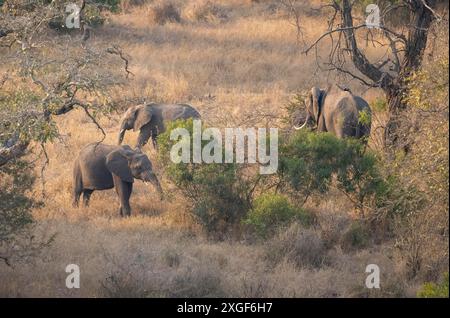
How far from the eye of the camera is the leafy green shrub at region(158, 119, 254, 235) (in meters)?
10.2

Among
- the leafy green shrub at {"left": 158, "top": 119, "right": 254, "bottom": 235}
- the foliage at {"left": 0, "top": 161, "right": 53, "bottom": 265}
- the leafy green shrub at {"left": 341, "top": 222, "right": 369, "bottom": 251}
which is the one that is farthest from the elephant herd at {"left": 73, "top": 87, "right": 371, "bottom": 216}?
the foliage at {"left": 0, "top": 161, "right": 53, "bottom": 265}

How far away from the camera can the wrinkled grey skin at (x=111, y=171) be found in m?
11.2

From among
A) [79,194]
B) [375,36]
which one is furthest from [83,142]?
[375,36]

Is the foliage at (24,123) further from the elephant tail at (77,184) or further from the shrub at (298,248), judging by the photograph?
the shrub at (298,248)

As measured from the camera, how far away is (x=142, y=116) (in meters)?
14.6

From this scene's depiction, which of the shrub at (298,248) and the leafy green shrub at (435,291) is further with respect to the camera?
the shrub at (298,248)

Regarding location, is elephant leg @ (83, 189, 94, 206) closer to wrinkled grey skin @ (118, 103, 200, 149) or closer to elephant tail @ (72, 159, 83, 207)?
elephant tail @ (72, 159, 83, 207)

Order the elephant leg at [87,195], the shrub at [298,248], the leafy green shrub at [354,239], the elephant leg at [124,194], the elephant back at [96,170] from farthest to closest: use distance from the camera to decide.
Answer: the elephant leg at [87,195]
the elephant back at [96,170]
the elephant leg at [124,194]
the leafy green shrub at [354,239]
the shrub at [298,248]

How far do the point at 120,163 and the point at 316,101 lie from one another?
3606mm

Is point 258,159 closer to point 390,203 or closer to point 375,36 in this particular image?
point 390,203

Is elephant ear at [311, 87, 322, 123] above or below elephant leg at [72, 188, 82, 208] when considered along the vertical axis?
above

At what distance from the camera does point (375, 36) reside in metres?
22.4

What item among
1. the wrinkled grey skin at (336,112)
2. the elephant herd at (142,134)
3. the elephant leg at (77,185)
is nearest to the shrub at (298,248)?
the elephant herd at (142,134)

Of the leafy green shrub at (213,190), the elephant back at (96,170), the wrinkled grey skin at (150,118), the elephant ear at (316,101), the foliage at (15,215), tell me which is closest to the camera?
the foliage at (15,215)
